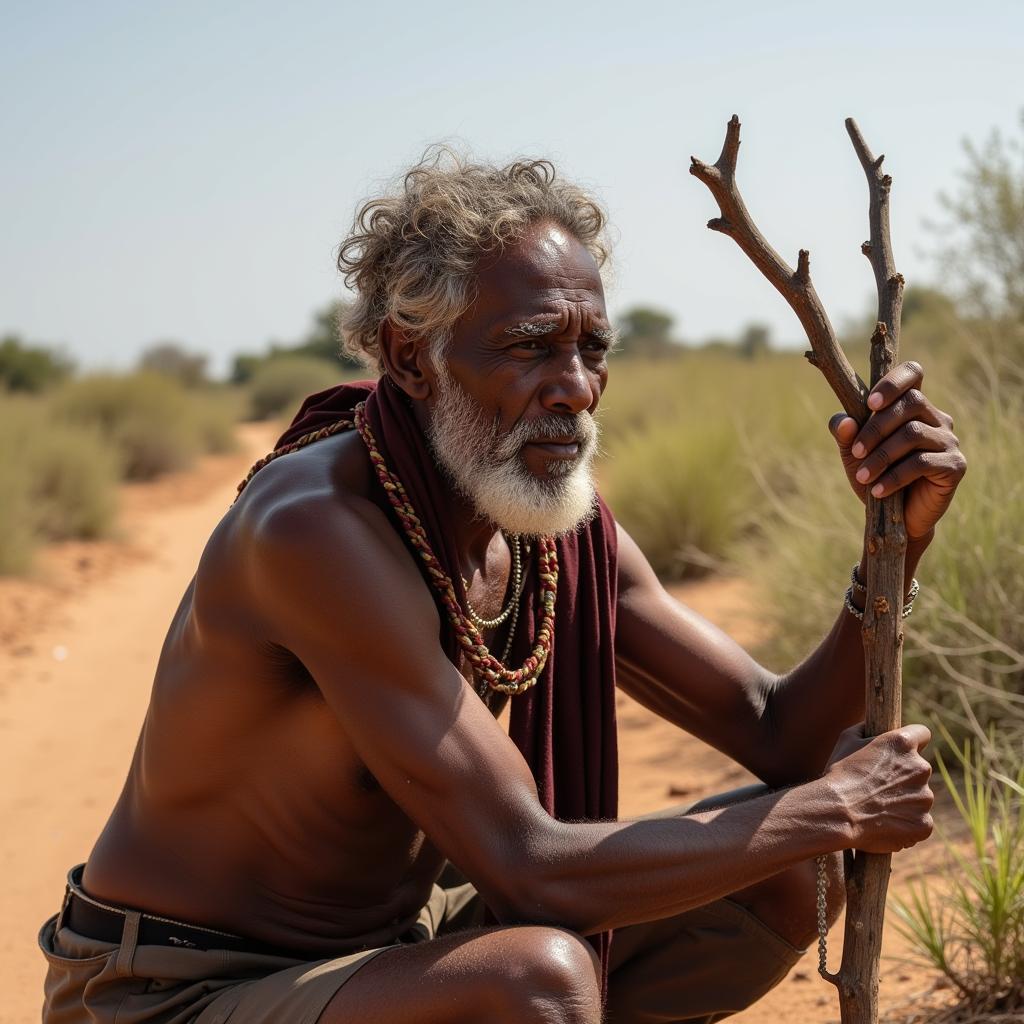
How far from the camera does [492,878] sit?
222 centimetres

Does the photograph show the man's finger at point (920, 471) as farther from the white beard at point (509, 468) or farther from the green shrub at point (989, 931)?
the green shrub at point (989, 931)

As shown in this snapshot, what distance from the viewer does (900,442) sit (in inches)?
91.7

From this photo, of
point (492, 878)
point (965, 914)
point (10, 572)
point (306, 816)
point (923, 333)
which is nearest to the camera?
point (492, 878)

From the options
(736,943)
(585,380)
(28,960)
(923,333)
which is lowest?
(28,960)

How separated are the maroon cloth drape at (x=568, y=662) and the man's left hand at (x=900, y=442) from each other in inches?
29.2

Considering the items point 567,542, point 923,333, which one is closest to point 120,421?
point 923,333

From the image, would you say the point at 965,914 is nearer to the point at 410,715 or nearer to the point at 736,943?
the point at 736,943

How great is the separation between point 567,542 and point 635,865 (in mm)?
889

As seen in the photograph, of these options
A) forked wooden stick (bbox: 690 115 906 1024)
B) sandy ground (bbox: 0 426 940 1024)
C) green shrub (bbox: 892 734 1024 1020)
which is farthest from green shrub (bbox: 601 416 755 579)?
forked wooden stick (bbox: 690 115 906 1024)

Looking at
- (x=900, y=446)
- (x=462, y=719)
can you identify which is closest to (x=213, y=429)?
(x=462, y=719)

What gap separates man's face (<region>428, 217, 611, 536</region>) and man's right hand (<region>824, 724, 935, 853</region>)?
712 mm

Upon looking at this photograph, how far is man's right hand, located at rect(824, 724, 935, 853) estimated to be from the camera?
7.55 feet

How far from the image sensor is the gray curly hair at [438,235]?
2697mm

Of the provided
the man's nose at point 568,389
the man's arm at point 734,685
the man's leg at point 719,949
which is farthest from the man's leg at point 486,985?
the man's nose at point 568,389
